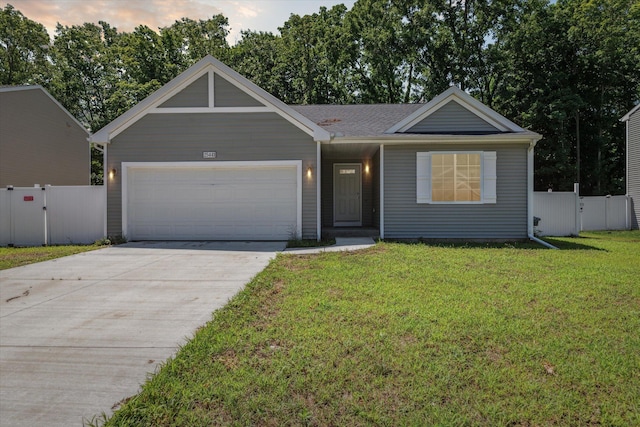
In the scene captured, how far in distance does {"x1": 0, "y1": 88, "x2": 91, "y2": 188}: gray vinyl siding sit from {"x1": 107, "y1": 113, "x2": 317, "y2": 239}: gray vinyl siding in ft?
25.2

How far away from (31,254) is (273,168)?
6064 mm

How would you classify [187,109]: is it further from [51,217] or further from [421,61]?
[421,61]

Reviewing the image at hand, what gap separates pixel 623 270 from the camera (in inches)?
242

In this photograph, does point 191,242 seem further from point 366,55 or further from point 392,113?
point 366,55

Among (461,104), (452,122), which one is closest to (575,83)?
(461,104)

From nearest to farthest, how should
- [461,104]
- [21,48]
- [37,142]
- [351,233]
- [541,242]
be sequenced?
[541,242], [461,104], [351,233], [37,142], [21,48]

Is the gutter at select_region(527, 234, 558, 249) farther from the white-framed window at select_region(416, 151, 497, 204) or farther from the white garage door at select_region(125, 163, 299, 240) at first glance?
the white garage door at select_region(125, 163, 299, 240)

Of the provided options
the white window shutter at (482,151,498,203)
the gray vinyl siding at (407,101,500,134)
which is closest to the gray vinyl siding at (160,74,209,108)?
the gray vinyl siding at (407,101,500,134)

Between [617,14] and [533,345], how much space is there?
2658 centimetres

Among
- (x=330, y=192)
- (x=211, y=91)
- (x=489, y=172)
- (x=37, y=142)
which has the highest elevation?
(x=211, y=91)

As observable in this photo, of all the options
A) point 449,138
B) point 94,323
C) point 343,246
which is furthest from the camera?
point 449,138

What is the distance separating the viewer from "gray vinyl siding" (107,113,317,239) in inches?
380

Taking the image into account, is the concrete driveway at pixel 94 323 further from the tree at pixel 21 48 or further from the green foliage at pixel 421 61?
the tree at pixel 21 48

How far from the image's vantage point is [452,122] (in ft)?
32.8
